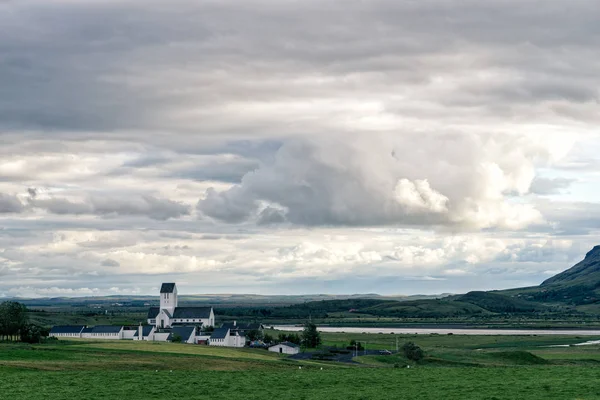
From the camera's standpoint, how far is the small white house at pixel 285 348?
546ft

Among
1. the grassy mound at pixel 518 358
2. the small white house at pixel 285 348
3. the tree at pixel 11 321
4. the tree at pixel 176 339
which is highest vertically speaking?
the tree at pixel 11 321

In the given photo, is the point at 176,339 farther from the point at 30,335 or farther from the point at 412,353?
the point at 412,353

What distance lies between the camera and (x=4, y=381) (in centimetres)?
6531

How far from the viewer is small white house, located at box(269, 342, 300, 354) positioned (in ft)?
546

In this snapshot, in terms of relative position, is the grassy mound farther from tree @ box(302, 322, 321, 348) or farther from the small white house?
tree @ box(302, 322, 321, 348)

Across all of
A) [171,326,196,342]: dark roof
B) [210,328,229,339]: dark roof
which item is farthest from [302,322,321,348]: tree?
[171,326,196,342]: dark roof

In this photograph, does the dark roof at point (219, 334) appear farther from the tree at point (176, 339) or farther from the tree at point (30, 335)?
the tree at point (30, 335)

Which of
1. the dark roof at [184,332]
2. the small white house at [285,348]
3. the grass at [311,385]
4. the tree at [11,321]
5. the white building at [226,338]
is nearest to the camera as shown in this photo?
the grass at [311,385]

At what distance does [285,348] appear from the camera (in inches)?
6580

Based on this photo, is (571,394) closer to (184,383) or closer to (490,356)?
(184,383)

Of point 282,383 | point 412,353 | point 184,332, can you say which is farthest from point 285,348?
point 282,383

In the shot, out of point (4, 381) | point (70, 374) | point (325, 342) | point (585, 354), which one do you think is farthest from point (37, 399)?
point (325, 342)

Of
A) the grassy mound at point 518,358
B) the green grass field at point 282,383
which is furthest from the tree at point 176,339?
the green grass field at point 282,383

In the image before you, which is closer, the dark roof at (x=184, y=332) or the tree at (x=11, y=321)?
the tree at (x=11, y=321)
